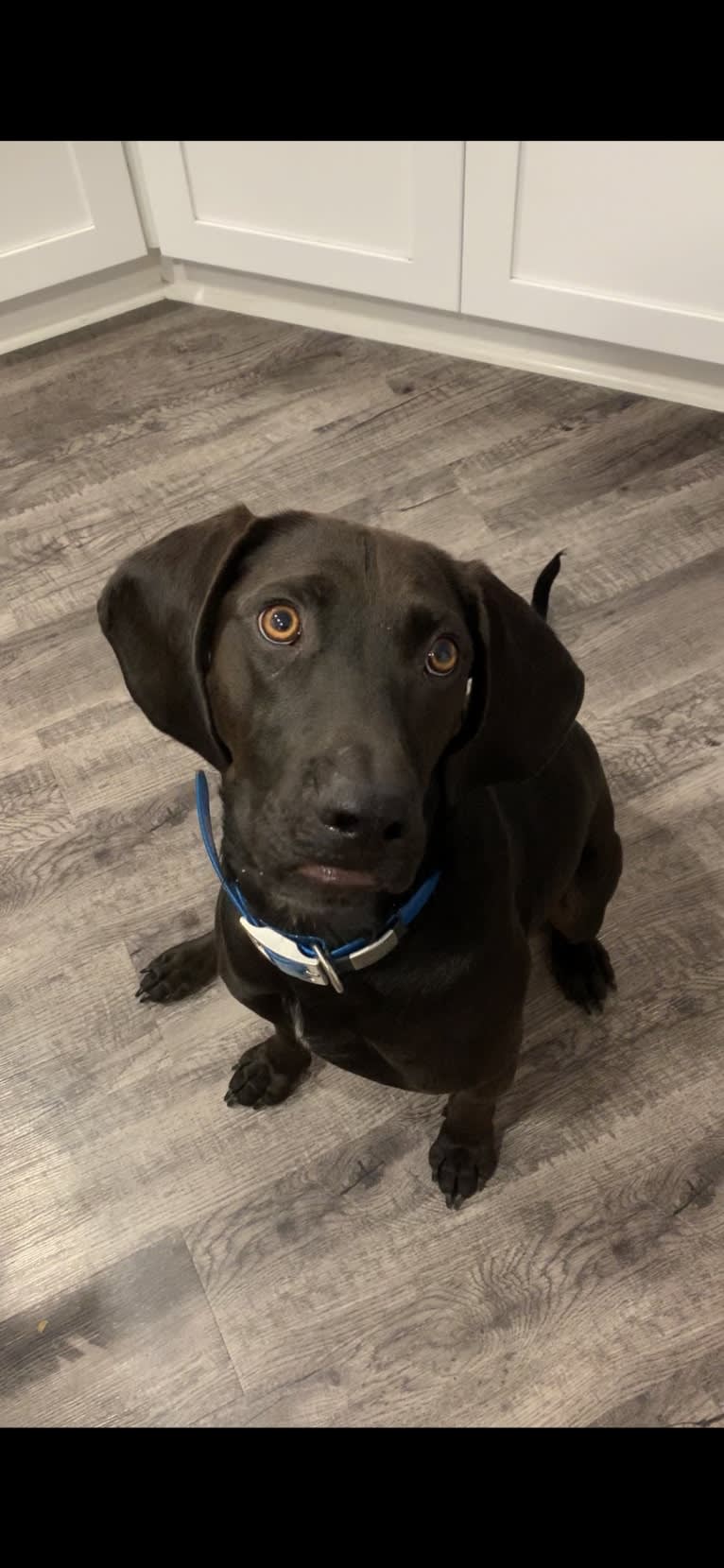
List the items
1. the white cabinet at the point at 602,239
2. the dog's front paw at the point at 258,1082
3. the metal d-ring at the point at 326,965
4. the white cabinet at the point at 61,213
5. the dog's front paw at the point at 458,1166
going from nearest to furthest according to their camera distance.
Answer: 1. the metal d-ring at the point at 326,965
2. the dog's front paw at the point at 458,1166
3. the dog's front paw at the point at 258,1082
4. the white cabinet at the point at 602,239
5. the white cabinet at the point at 61,213

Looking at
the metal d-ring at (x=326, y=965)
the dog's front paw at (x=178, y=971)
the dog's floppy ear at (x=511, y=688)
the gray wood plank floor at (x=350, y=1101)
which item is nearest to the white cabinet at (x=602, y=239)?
the gray wood plank floor at (x=350, y=1101)

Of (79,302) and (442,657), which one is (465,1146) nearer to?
(442,657)

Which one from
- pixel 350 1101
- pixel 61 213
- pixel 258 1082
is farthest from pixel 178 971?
pixel 61 213

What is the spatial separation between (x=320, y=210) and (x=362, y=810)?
2470mm

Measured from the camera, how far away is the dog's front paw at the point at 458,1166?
1878 mm

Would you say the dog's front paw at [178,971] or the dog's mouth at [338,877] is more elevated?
the dog's mouth at [338,877]

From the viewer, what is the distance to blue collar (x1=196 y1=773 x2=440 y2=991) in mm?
1359

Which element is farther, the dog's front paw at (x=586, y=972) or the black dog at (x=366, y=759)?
the dog's front paw at (x=586, y=972)

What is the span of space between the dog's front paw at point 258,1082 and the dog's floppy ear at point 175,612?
83 cm

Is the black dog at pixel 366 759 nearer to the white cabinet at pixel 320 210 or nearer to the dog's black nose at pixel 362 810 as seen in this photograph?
the dog's black nose at pixel 362 810

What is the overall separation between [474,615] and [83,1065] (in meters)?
1.21

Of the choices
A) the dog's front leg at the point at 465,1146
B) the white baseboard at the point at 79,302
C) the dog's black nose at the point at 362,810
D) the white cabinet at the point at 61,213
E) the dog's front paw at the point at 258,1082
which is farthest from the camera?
the white baseboard at the point at 79,302

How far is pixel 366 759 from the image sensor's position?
3.70 feet
